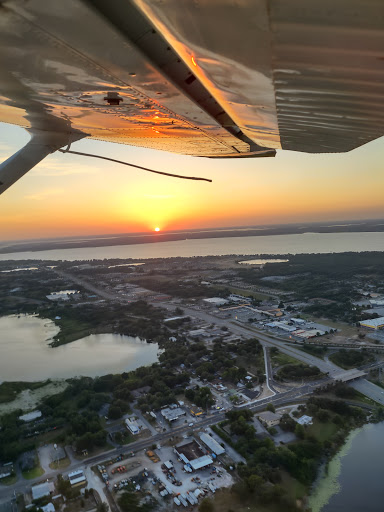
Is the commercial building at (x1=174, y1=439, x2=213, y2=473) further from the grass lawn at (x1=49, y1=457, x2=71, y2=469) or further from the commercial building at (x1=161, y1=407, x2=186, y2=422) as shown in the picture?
the grass lawn at (x1=49, y1=457, x2=71, y2=469)

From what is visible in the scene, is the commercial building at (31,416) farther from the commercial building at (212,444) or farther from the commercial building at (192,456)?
the commercial building at (212,444)

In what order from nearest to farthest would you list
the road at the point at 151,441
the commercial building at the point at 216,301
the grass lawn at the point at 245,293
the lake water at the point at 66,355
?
the road at the point at 151,441 → the lake water at the point at 66,355 → the commercial building at the point at 216,301 → the grass lawn at the point at 245,293

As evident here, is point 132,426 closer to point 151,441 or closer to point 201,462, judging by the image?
point 151,441

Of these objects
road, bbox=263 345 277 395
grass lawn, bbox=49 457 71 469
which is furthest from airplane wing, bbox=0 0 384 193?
road, bbox=263 345 277 395

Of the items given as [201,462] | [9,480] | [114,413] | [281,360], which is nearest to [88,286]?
[281,360]

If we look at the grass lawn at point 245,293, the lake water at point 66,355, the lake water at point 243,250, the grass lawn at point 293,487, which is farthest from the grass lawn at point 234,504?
the lake water at point 243,250

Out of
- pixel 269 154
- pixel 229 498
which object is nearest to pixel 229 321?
pixel 229 498
